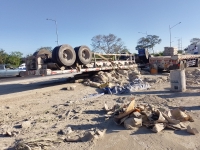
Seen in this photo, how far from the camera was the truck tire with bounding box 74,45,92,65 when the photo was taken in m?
10.2

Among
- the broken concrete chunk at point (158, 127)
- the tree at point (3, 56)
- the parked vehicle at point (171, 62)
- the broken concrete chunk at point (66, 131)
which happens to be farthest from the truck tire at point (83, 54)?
the tree at point (3, 56)

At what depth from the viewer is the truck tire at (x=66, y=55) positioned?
9.17 metres

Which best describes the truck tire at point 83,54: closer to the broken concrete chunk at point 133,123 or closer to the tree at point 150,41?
the broken concrete chunk at point 133,123

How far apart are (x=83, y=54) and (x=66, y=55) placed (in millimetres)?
1183

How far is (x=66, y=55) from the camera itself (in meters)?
9.76

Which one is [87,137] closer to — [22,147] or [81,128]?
[81,128]

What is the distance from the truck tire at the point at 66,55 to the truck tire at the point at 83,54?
37 centimetres

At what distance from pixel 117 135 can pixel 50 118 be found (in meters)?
2.13

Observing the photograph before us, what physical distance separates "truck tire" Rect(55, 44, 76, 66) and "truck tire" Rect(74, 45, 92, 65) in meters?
0.37

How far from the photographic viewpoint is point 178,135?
3.95 meters

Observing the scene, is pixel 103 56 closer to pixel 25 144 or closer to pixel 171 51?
pixel 25 144

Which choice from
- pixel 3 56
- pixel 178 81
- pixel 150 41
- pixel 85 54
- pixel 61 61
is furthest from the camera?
pixel 150 41

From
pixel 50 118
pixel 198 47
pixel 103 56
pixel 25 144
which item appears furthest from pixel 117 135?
pixel 198 47

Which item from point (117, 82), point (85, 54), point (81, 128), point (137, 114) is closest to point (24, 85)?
point (85, 54)
